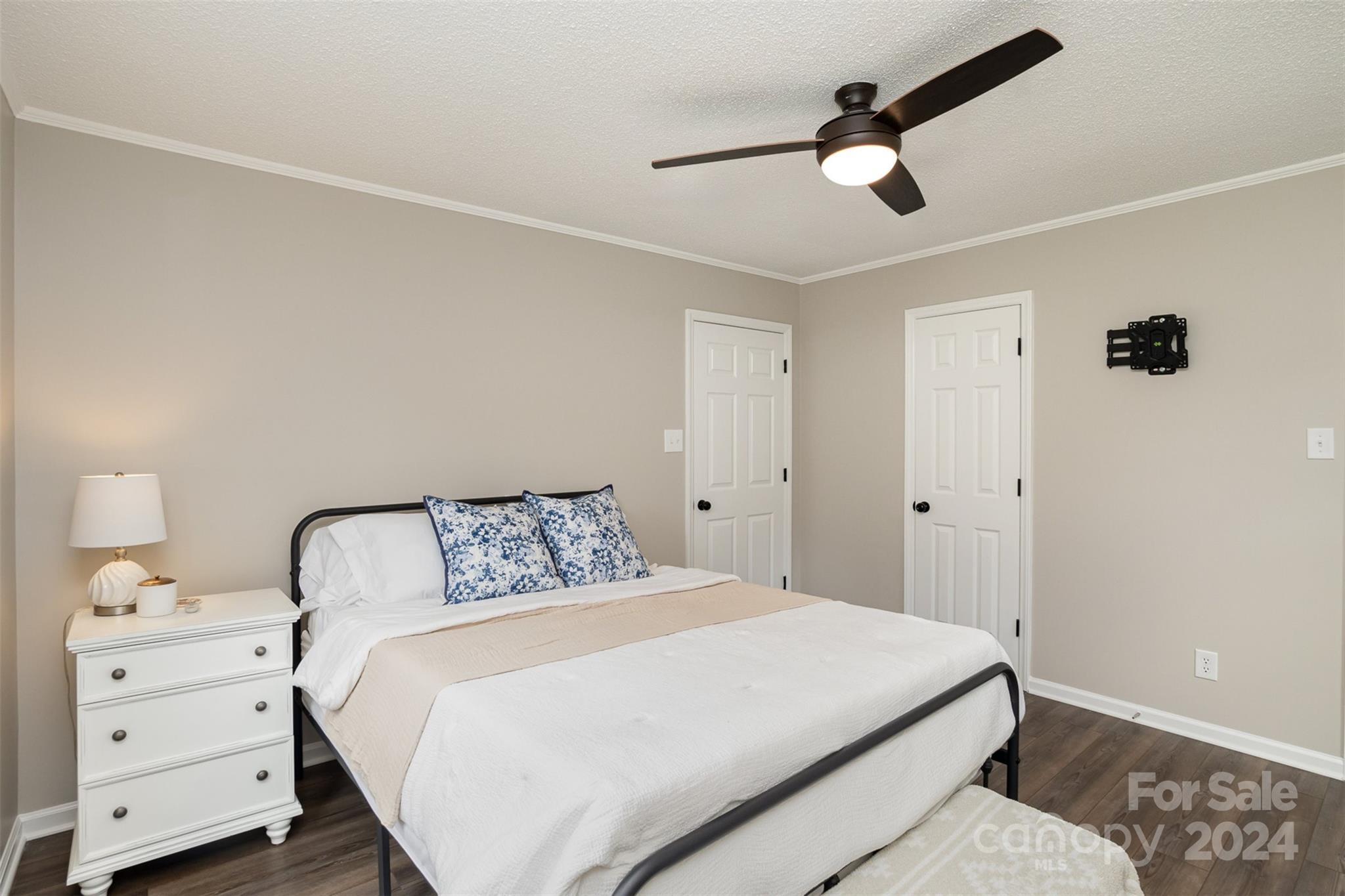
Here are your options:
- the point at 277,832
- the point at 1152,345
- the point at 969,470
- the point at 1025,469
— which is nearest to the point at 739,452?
the point at 969,470

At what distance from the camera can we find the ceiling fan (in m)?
1.66

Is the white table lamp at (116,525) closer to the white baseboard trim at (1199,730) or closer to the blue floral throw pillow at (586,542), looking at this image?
the blue floral throw pillow at (586,542)

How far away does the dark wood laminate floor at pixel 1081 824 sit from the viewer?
7.02 feet

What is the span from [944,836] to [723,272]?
344cm

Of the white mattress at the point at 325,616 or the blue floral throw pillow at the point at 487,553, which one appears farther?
the blue floral throw pillow at the point at 487,553

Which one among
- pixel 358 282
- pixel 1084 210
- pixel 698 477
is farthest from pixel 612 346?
pixel 1084 210

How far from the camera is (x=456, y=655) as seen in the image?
205 cm

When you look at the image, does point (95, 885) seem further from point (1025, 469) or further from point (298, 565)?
point (1025, 469)

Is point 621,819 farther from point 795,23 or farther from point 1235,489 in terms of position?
point 1235,489

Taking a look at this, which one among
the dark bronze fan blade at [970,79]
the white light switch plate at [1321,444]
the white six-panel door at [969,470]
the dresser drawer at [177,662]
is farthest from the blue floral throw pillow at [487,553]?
the white light switch plate at [1321,444]

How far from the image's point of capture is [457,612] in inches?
97.0

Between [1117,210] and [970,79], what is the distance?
2.18 metres

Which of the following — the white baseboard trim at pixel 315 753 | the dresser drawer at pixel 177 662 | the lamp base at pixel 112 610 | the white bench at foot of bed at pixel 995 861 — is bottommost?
the white baseboard trim at pixel 315 753

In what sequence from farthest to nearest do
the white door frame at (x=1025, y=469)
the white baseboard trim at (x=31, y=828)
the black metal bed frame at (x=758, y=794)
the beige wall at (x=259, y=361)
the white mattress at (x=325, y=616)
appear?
the white door frame at (x=1025, y=469) < the white mattress at (x=325, y=616) < the beige wall at (x=259, y=361) < the white baseboard trim at (x=31, y=828) < the black metal bed frame at (x=758, y=794)
